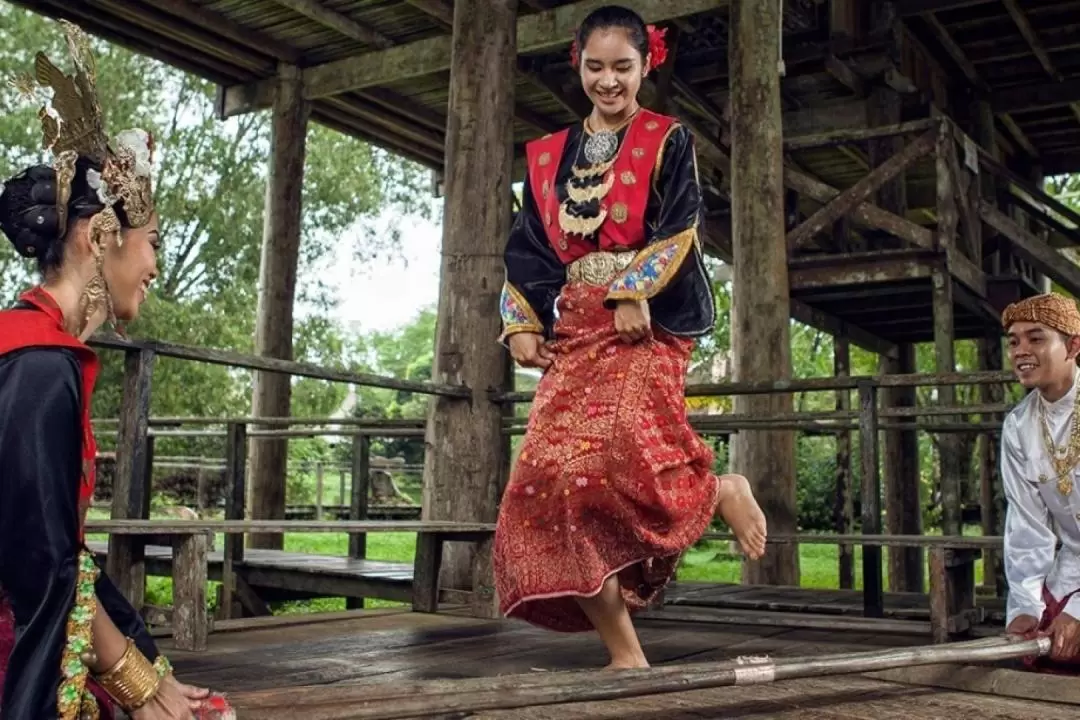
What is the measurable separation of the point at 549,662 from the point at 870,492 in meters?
1.69

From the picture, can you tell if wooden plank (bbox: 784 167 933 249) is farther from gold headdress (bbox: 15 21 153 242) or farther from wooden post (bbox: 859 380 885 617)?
gold headdress (bbox: 15 21 153 242)

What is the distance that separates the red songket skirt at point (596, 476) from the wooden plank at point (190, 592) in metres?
1.07

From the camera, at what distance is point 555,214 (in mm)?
3156

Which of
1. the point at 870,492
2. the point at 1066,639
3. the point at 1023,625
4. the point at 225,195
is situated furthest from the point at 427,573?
the point at 225,195

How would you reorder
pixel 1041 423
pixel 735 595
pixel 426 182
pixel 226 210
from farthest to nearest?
pixel 426 182, pixel 226 210, pixel 735 595, pixel 1041 423

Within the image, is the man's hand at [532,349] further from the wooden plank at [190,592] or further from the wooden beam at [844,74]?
the wooden beam at [844,74]

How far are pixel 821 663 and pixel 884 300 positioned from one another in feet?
24.8

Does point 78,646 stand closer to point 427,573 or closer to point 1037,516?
point 1037,516

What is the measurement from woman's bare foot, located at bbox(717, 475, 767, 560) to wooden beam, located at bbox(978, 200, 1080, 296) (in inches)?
272

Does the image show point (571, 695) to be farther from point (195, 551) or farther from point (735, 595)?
point (735, 595)

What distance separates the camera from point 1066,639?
10.4ft

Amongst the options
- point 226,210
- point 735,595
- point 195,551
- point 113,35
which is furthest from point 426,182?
point 195,551

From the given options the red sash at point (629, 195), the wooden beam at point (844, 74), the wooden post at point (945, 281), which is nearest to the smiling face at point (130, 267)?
the red sash at point (629, 195)

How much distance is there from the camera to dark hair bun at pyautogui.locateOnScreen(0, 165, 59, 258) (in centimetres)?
185
